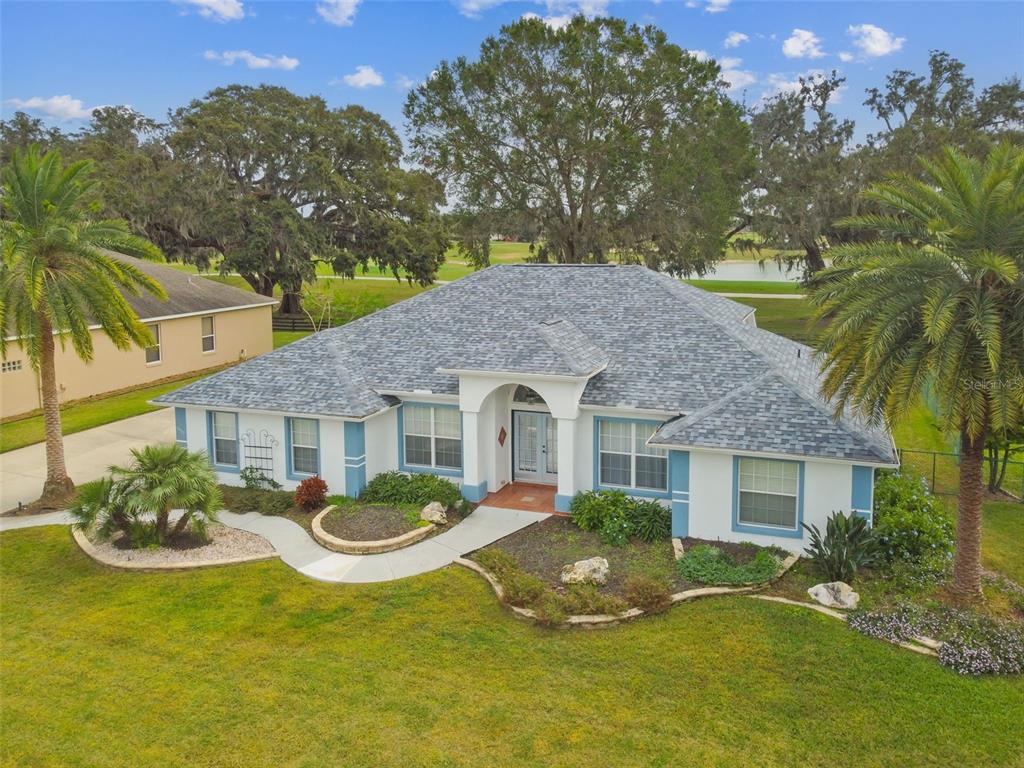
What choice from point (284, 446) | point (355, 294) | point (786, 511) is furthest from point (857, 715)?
point (355, 294)

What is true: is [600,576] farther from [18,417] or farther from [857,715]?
[18,417]

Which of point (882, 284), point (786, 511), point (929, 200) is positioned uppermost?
point (929, 200)

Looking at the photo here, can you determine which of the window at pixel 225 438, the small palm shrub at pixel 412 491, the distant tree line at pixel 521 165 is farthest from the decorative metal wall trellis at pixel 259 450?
the distant tree line at pixel 521 165

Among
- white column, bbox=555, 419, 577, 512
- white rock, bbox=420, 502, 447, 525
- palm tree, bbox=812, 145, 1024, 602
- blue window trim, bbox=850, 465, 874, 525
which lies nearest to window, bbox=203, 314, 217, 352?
white rock, bbox=420, 502, 447, 525

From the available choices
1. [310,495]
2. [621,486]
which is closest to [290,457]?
[310,495]

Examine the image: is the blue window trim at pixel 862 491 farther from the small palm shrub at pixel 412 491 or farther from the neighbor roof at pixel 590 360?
the small palm shrub at pixel 412 491

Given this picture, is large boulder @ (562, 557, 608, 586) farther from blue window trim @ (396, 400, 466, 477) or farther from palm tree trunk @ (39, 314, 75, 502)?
palm tree trunk @ (39, 314, 75, 502)

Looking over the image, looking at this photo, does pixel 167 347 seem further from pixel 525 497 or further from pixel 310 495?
pixel 525 497
